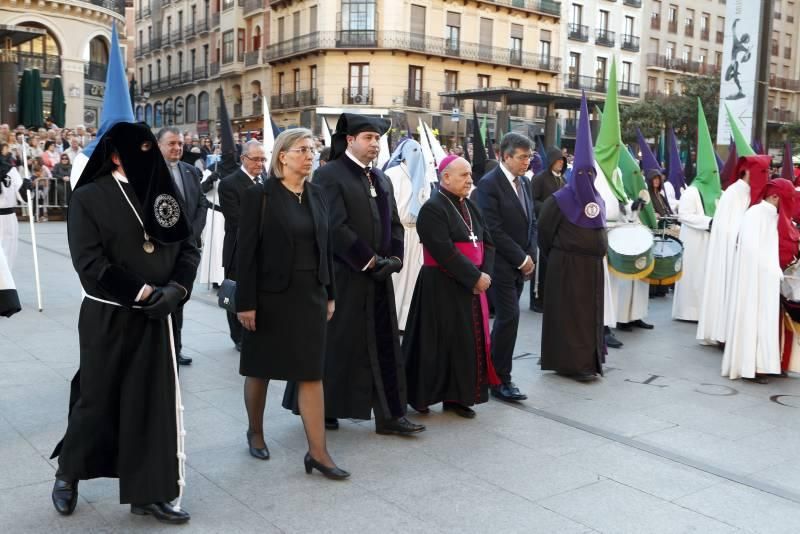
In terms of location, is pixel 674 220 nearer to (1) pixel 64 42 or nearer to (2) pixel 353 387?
(2) pixel 353 387

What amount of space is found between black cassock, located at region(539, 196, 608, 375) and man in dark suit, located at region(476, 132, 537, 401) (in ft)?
1.59

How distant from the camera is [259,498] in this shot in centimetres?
408

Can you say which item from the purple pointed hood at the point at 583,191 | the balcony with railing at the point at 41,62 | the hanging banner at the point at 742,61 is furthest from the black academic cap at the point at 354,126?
the balcony with railing at the point at 41,62

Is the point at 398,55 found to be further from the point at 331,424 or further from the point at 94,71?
the point at 331,424

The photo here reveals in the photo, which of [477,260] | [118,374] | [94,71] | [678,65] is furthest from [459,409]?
[678,65]

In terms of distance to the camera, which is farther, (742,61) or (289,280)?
(742,61)

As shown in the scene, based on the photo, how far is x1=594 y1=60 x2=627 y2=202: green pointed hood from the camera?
7598 millimetres

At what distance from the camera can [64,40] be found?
3700 centimetres

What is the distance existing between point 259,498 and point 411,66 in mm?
41587

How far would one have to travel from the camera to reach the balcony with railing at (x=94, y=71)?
39.5 metres

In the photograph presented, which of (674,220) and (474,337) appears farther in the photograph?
(674,220)

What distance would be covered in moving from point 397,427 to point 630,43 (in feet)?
172

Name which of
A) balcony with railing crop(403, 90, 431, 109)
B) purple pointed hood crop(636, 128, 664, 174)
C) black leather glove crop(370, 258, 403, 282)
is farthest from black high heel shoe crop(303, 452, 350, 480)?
balcony with railing crop(403, 90, 431, 109)

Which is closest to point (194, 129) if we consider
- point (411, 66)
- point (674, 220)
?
point (411, 66)
